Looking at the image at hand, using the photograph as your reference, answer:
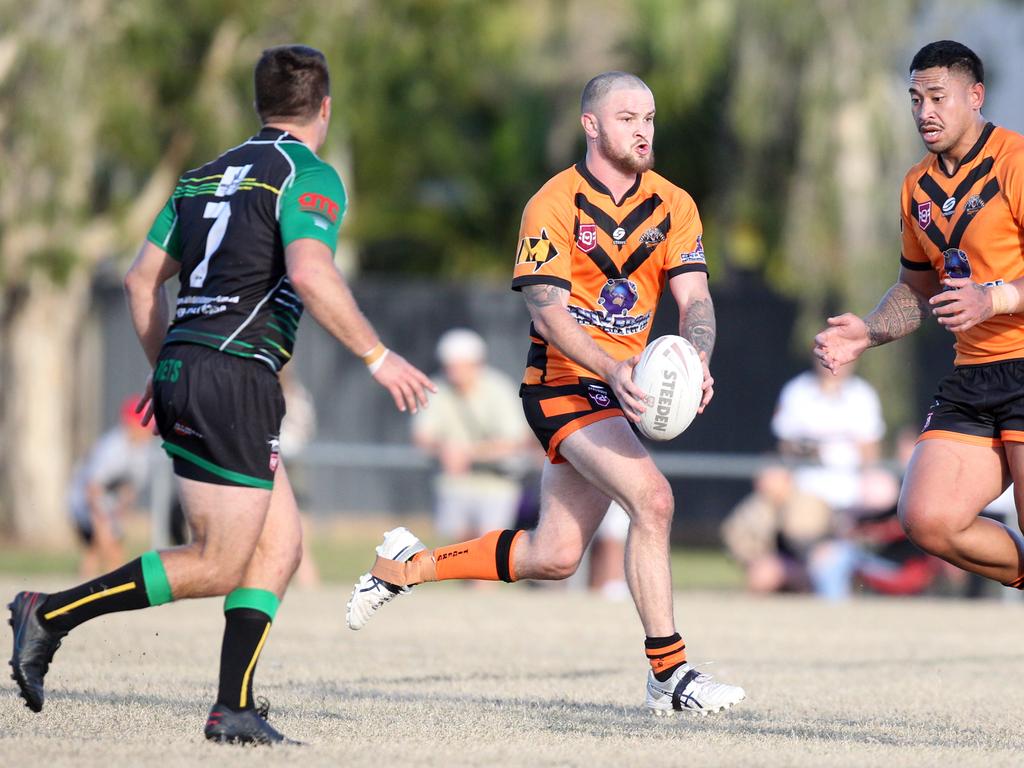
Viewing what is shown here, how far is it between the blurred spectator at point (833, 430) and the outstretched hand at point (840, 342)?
26.3 feet

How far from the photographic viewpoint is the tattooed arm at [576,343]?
6695 millimetres

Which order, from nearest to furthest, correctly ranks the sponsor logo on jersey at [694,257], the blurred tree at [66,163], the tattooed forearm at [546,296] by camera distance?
the tattooed forearm at [546,296] → the sponsor logo on jersey at [694,257] → the blurred tree at [66,163]

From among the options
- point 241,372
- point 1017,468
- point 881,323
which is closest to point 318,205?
point 241,372

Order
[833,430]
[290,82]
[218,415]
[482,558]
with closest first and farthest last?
[218,415], [290,82], [482,558], [833,430]

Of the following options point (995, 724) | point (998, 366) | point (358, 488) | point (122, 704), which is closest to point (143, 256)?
point (122, 704)

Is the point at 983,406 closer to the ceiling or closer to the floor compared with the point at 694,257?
closer to the floor

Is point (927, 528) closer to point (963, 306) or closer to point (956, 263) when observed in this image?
point (963, 306)

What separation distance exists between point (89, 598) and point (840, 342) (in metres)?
3.06

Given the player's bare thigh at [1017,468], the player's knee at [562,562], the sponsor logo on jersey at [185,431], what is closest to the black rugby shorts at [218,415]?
the sponsor logo on jersey at [185,431]

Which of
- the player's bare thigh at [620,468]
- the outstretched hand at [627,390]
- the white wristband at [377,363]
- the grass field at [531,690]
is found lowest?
the grass field at [531,690]

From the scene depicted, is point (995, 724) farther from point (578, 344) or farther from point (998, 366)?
point (578, 344)

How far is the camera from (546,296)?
22.8 feet

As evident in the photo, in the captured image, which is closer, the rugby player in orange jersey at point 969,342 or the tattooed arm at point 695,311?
the rugby player in orange jersey at point 969,342

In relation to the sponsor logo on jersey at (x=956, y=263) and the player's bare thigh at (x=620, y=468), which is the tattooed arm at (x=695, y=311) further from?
the sponsor logo on jersey at (x=956, y=263)
